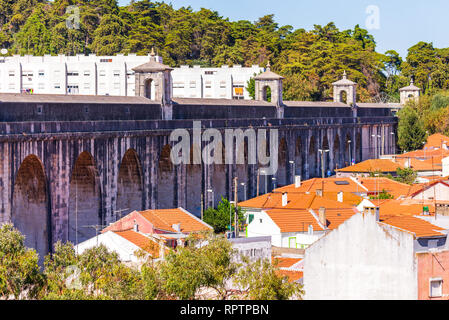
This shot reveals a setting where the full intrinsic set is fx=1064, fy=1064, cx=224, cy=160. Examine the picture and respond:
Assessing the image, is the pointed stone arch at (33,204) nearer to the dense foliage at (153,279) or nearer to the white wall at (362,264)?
the dense foliage at (153,279)

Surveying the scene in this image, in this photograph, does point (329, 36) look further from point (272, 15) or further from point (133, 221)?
point (133, 221)

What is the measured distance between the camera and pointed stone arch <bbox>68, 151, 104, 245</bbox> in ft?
161

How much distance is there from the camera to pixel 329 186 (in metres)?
64.1

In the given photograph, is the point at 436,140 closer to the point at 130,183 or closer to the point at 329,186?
the point at 329,186

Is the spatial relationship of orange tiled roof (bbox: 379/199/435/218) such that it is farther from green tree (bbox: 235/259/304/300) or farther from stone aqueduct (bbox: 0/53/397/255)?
green tree (bbox: 235/259/304/300)

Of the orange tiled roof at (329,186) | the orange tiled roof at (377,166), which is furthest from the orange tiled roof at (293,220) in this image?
the orange tiled roof at (377,166)

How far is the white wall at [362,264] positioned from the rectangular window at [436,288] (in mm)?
873

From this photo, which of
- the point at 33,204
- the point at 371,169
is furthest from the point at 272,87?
the point at 33,204

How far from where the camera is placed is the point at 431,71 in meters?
140

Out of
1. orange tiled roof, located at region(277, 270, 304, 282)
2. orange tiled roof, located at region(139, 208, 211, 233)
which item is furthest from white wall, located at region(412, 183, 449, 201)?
orange tiled roof, located at region(277, 270, 304, 282)

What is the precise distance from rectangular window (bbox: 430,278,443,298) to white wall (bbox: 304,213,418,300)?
87 cm

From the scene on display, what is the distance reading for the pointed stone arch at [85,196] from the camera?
4909 centimetres
